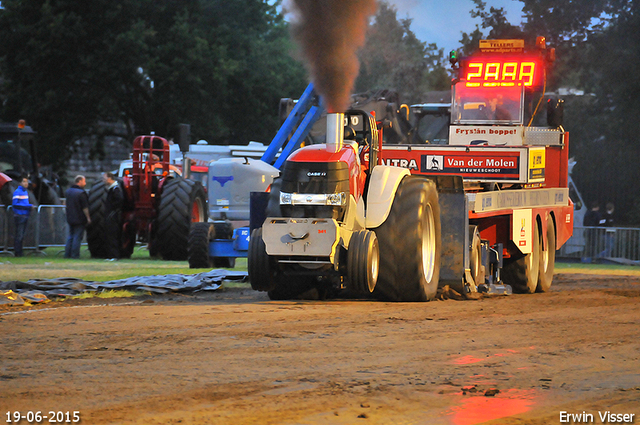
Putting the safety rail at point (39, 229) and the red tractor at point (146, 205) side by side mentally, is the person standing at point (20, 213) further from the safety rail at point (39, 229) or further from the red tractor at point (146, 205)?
the red tractor at point (146, 205)

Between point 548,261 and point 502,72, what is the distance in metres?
3.29

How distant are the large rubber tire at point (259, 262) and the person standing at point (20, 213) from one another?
1167 cm

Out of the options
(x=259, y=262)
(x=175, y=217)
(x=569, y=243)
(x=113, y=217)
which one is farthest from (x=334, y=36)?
(x=569, y=243)

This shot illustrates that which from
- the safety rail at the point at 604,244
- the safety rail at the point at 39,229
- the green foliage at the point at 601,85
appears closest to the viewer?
the safety rail at the point at 39,229

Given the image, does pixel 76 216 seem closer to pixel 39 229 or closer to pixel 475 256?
pixel 39 229

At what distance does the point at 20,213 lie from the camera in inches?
840

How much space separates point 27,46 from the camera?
36.0 metres

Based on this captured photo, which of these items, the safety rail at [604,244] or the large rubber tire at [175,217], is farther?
the safety rail at [604,244]

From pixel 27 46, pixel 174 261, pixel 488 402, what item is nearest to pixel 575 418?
pixel 488 402

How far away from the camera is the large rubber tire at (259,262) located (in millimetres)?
10961

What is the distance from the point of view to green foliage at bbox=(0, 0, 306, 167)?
1422 inches

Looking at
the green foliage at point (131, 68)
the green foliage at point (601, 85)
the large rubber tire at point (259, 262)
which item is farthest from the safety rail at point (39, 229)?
the green foliage at point (601, 85)

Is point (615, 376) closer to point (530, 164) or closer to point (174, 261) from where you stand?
point (530, 164)

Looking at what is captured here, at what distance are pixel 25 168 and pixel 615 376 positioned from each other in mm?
20827
